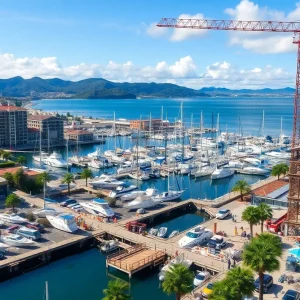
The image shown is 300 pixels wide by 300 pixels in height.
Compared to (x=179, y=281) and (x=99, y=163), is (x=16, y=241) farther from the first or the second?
(x=99, y=163)

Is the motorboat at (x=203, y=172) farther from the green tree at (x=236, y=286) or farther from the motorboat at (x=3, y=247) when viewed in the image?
the green tree at (x=236, y=286)

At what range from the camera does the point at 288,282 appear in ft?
104

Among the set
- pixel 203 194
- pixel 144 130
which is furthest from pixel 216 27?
pixel 144 130

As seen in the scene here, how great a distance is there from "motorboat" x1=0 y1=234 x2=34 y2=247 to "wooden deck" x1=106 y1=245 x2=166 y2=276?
27.7 ft

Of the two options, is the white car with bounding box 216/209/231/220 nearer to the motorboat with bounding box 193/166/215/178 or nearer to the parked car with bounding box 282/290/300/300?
the parked car with bounding box 282/290/300/300

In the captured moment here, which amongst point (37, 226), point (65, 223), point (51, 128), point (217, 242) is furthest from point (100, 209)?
point (51, 128)

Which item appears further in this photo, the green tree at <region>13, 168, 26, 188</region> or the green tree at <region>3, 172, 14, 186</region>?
the green tree at <region>3, 172, 14, 186</region>

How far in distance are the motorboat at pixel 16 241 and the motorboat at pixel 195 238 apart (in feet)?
50.4

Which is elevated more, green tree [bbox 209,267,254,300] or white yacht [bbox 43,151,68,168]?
green tree [bbox 209,267,254,300]

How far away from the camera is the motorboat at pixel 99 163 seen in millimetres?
87875

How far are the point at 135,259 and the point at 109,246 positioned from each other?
5.14 m

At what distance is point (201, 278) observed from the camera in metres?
34.1

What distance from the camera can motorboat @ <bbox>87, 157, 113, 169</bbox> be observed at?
288 feet

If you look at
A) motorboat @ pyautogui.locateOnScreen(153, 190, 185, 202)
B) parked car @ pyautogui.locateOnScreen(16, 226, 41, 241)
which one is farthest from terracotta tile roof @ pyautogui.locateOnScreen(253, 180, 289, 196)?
parked car @ pyautogui.locateOnScreen(16, 226, 41, 241)
